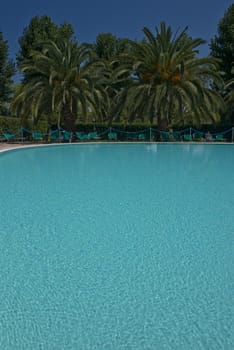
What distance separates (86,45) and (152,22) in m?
5.51

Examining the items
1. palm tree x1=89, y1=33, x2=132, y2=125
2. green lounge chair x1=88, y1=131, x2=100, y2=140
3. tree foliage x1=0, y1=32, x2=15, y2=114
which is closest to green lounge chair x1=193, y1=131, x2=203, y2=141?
palm tree x1=89, y1=33, x2=132, y2=125

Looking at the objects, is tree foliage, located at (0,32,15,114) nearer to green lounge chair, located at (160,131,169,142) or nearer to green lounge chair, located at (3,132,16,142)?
green lounge chair, located at (3,132,16,142)

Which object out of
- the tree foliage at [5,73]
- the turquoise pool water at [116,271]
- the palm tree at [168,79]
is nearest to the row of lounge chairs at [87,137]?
the palm tree at [168,79]

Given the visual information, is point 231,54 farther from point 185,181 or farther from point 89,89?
point 185,181

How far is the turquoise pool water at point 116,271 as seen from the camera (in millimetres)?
2404

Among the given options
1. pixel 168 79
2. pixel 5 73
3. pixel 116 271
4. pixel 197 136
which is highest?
pixel 5 73

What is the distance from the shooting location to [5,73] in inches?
1342

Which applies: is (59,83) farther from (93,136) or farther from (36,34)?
(36,34)

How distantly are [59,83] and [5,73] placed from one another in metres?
12.0

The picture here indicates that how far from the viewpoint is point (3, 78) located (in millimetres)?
34062

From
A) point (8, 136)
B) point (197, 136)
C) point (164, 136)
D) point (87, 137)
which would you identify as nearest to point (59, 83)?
point (87, 137)

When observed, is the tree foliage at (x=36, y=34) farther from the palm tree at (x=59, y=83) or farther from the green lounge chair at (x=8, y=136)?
the green lounge chair at (x=8, y=136)

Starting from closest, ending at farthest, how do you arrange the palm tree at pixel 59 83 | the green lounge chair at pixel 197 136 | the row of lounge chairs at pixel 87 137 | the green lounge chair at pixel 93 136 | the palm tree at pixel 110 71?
the palm tree at pixel 59 83 → the row of lounge chairs at pixel 87 137 → the palm tree at pixel 110 71 → the green lounge chair at pixel 93 136 → the green lounge chair at pixel 197 136

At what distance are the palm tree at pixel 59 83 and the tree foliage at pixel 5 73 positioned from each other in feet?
32.1
